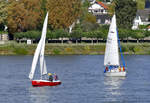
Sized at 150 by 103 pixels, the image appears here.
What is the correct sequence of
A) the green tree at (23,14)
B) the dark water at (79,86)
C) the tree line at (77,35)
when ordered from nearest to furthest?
the dark water at (79,86)
the tree line at (77,35)
the green tree at (23,14)

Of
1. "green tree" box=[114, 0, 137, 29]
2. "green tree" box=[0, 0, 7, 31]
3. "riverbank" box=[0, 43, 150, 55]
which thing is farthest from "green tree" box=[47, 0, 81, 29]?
"green tree" box=[114, 0, 137, 29]

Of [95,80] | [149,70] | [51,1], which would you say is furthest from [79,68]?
[51,1]

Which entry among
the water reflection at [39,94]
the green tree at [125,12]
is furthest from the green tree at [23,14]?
the water reflection at [39,94]

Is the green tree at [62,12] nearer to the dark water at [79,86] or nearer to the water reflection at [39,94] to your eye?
the dark water at [79,86]

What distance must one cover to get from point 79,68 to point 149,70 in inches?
527

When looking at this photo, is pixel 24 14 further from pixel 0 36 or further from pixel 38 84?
pixel 38 84

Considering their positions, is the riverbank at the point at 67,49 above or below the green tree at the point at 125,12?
below

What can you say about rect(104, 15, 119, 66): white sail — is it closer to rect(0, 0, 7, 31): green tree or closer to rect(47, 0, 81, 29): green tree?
rect(47, 0, 81, 29): green tree

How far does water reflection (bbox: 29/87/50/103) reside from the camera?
210 ft

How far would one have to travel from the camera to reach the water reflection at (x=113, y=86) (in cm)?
6694

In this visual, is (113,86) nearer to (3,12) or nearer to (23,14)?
(23,14)

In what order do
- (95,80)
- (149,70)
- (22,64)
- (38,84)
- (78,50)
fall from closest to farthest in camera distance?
(38,84)
(95,80)
(149,70)
(22,64)
(78,50)

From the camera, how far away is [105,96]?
66.1m

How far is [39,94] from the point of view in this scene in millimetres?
68062
